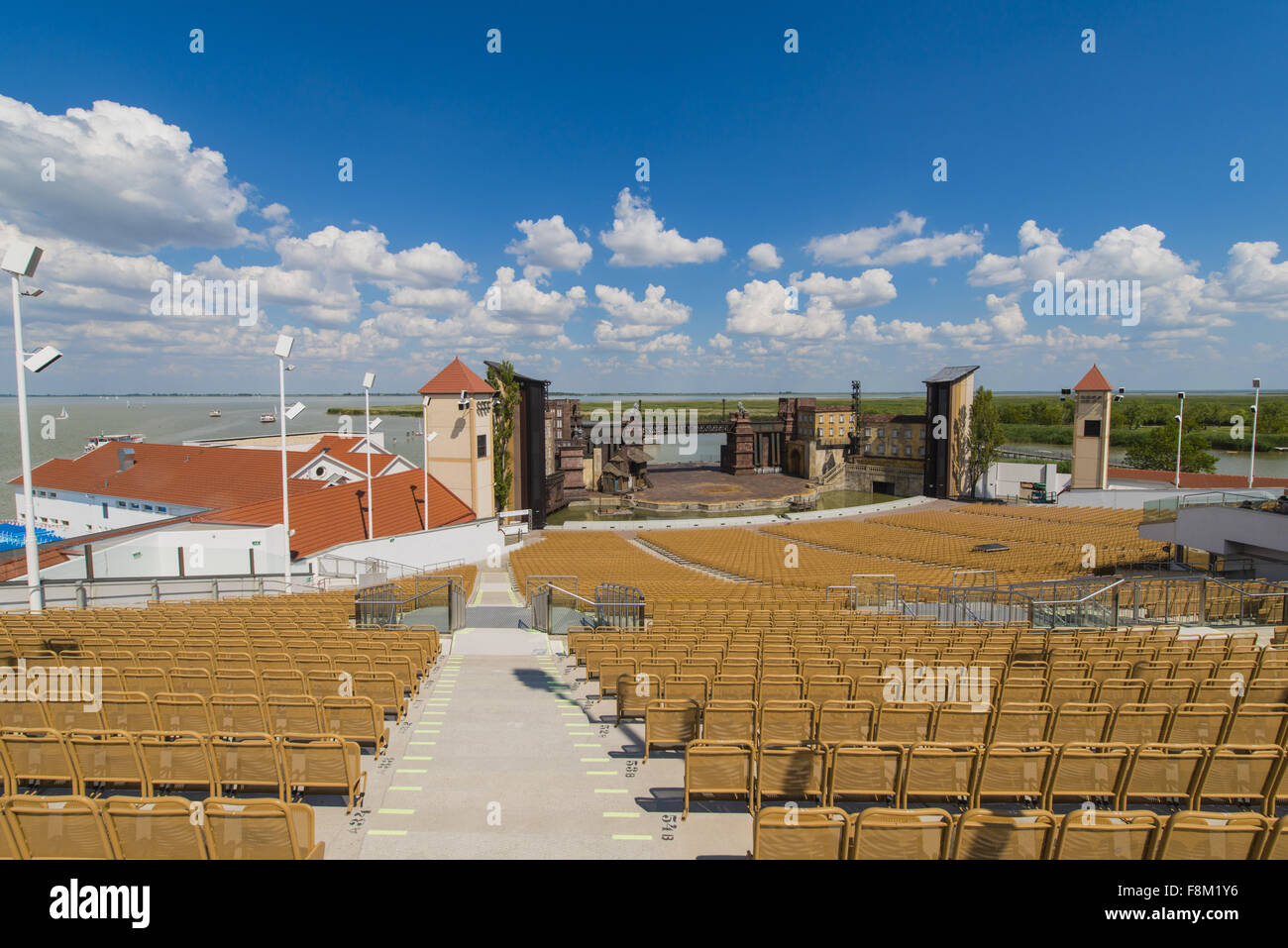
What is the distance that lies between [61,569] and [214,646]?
13.8m

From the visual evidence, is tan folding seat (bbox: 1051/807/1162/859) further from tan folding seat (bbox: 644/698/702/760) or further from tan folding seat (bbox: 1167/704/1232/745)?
tan folding seat (bbox: 644/698/702/760)

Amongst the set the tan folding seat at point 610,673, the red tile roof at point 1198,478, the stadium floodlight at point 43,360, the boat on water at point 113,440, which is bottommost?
the red tile roof at point 1198,478

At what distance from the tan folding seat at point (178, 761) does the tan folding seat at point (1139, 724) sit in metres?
8.02

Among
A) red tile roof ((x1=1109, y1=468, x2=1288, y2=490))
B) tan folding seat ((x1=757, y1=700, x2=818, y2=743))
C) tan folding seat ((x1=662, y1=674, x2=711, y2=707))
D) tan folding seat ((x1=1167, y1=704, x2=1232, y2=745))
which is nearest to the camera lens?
tan folding seat ((x1=1167, y1=704, x2=1232, y2=745))

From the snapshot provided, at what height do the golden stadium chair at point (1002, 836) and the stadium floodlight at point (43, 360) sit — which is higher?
the stadium floodlight at point (43, 360)

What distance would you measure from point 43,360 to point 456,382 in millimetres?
21885

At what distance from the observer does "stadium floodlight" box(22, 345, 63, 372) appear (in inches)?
460

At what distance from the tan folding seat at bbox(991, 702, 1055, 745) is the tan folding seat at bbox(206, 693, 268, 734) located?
279 inches

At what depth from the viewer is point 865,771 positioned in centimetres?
512

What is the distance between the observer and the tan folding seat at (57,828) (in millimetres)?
3424

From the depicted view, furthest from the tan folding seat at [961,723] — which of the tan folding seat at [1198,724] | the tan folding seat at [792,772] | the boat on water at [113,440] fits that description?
the boat on water at [113,440]

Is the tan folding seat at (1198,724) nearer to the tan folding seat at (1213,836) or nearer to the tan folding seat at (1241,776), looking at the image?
the tan folding seat at (1241,776)

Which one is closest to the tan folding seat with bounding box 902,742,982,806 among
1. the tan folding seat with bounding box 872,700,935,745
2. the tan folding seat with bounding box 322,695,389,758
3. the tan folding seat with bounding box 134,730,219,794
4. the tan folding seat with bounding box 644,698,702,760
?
the tan folding seat with bounding box 872,700,935,745

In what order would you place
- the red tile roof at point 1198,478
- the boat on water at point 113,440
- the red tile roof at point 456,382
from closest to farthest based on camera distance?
the red tile roof at point 456,382, the boat on water at point 113,440, the red tile roof at point 1198,478
